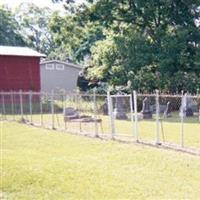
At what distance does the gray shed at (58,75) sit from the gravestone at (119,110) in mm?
28253

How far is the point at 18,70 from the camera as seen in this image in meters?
42.0

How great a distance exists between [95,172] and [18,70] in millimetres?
31618

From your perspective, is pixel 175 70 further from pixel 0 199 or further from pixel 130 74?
pixel 0 199

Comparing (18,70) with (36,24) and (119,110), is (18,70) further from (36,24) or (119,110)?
(36,24)

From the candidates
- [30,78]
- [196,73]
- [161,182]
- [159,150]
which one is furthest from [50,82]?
[161,182]

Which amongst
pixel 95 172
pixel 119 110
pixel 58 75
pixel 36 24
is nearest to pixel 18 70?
pixel 119 110

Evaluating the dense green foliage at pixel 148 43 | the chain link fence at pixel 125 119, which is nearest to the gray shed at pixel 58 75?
the chain link fence at pixel 125 119

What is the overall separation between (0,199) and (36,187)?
1.02 meters

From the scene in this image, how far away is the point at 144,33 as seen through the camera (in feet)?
128

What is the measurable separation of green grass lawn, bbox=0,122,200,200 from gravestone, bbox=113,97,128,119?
11595 millimetres

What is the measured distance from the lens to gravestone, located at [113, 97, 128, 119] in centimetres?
2857

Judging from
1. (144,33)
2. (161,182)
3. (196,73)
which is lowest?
(161,182)

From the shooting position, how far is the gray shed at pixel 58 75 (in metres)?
57.7

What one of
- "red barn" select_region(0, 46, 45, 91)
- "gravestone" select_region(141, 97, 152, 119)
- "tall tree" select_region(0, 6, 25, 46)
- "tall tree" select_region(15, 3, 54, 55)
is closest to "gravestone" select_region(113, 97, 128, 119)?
"gravestone" select_region(141, 97, 152, 119)
